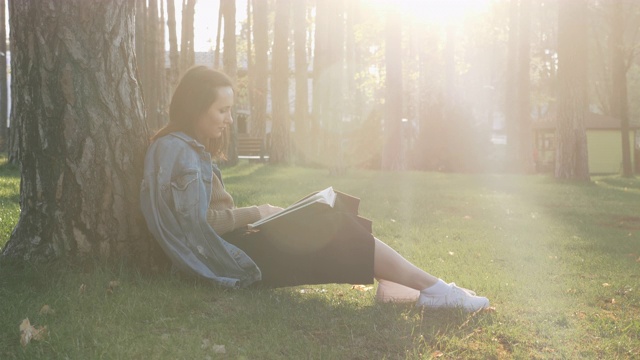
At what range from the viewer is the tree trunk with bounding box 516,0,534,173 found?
3328 cm

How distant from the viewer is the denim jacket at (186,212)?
5.21 meters

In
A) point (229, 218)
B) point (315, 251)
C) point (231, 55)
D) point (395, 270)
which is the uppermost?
point (231, 55)

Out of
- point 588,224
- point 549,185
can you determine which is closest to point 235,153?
point 549,185

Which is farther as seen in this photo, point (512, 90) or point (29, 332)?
point (512, 90)

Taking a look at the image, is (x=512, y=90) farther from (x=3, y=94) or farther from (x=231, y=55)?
(x=3, y=94)

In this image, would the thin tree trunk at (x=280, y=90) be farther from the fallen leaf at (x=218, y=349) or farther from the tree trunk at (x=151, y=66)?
the fallen leaf at (x=218, y=349)

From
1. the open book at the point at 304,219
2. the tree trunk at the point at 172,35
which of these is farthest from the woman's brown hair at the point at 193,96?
the tree trunk at the point at 172,35

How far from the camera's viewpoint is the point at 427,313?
5395mm

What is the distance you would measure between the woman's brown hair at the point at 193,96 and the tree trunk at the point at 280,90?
898 inches

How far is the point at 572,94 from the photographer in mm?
22609

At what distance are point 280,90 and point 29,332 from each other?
1027 inches

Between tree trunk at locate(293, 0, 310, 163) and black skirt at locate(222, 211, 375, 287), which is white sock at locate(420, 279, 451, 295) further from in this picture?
tree trunk at locate(293, 0, 310, 163)

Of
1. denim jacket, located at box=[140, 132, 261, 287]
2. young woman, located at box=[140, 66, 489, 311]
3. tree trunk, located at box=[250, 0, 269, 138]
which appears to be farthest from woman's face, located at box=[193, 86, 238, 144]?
tree trunk, located at box=[250, 0, 269, 138]

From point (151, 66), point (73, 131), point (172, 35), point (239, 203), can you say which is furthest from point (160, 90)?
point (73, 131)
